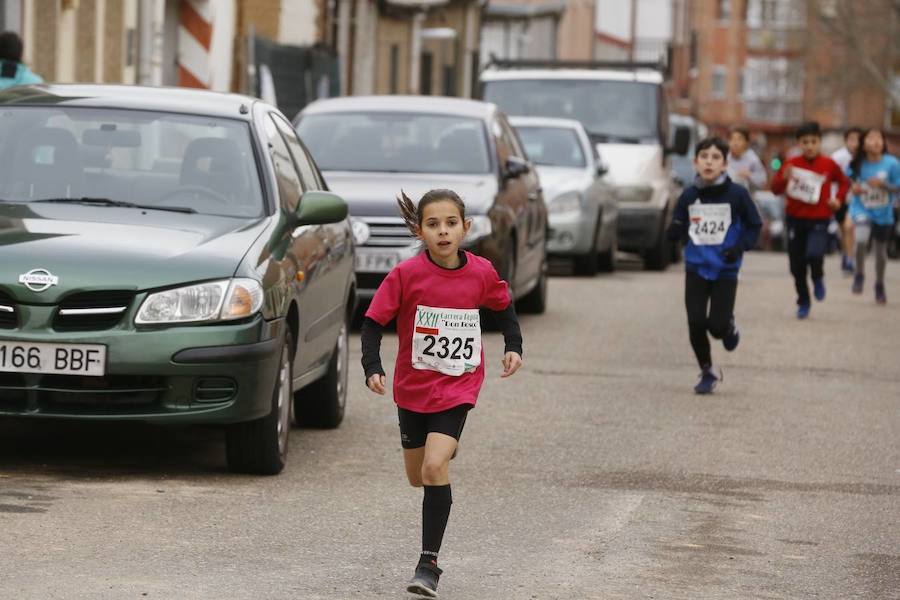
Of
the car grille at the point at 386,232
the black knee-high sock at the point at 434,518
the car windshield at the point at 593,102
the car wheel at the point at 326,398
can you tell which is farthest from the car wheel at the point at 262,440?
the car windshield at the point at 593,102

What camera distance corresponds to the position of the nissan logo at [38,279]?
8469 millimetres

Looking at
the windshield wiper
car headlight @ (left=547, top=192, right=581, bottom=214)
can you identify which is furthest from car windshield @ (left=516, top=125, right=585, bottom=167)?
the windshield wiper

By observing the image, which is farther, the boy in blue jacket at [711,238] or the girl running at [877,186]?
Result: the girl running at [877,186]

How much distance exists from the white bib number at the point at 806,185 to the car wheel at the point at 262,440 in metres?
10.7

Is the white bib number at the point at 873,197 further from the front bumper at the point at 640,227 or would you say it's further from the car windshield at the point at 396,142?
the car windshield at the point at 396,142

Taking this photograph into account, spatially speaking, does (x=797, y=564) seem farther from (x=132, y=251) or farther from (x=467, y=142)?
(x=467, y=142)

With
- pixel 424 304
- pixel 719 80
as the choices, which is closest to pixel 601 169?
pixel 424 304

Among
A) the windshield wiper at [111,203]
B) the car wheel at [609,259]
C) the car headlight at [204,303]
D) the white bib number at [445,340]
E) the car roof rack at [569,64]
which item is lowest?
the car wheel at [609,259]

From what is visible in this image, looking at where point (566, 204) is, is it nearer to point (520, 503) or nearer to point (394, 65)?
point (520, 503)

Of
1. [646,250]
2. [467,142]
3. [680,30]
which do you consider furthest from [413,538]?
[680,30]

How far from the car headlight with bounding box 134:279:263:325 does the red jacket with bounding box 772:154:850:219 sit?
1089 centimetres

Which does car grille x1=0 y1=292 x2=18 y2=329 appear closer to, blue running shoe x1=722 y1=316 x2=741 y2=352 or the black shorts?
the black shorts

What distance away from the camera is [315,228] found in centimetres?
1023

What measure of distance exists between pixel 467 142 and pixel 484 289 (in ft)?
32.3
